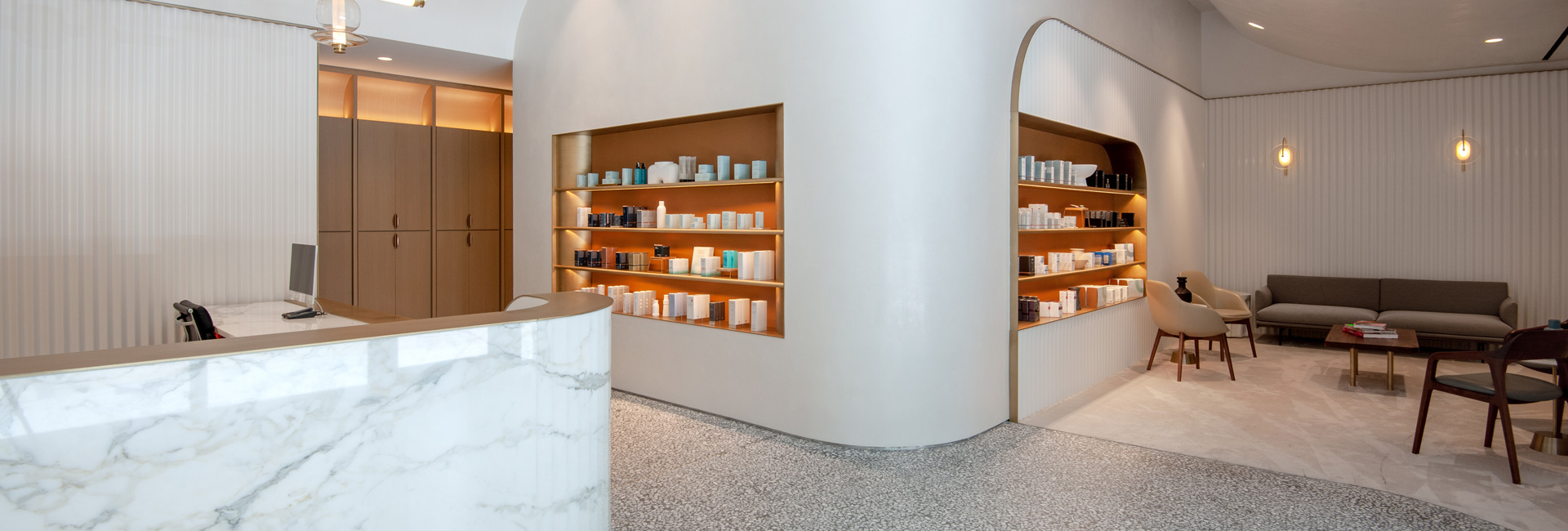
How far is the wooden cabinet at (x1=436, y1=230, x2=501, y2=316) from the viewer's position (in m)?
7.45

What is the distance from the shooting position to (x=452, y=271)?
24.7ft

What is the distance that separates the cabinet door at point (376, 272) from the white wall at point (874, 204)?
3509mm

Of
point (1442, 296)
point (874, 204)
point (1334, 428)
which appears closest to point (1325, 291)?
point (1442, 296)

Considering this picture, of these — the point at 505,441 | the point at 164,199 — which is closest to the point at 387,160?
the point at 164,199

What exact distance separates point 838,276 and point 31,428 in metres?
3.33

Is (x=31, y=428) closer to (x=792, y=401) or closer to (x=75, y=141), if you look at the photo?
(x=792, y=401)

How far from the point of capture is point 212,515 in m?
1.87

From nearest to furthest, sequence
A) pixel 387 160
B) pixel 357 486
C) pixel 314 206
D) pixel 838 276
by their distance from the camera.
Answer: pixel 357 486, pixel 838 276, pixel 314 206, pixel 387 160

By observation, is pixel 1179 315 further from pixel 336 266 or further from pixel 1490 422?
pixel 336 266

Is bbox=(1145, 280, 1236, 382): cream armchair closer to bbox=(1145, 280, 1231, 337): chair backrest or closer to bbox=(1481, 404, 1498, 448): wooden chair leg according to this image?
bbox=(1145, 280, 1231, 337): chair backrest

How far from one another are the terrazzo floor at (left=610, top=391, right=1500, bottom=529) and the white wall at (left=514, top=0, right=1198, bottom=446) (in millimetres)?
270

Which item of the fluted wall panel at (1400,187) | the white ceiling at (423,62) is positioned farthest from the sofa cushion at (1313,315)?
the white ceiling at (423,62)

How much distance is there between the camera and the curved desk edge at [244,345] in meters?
1.68

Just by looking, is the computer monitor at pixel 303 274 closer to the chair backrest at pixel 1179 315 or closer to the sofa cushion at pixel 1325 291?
the chair backrest at pixel 1179 315
